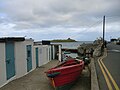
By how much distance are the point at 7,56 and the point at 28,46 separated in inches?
186

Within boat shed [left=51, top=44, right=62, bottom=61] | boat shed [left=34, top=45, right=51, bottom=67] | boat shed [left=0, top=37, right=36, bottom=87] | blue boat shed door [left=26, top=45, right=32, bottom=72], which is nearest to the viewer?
boat shed [left=0, top=37, right=36, bottom=87]

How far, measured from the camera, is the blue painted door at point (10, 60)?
13.0 metres

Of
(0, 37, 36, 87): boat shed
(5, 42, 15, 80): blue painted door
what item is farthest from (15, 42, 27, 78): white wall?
(5, 42, 15, 80): blue painted door

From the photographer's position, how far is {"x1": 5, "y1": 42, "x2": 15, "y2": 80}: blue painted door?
13022 mm

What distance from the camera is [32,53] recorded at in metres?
19.0

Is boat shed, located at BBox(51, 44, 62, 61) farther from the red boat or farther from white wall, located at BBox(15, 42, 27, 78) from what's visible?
the red boat

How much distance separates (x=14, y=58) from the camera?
14445 mm

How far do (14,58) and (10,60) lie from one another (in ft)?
2.74

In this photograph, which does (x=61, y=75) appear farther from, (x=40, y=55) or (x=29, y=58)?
(x=40, y=55)

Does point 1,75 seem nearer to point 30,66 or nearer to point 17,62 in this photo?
point 17,62

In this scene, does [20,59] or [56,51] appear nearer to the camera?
[20,59]

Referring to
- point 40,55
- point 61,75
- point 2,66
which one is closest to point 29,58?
point 40,55

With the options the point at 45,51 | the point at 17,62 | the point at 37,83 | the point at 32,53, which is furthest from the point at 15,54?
the point at 45,51

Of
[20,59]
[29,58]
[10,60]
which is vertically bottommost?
[29,58]
